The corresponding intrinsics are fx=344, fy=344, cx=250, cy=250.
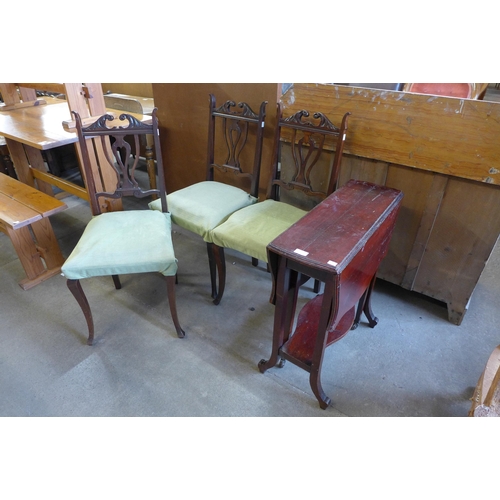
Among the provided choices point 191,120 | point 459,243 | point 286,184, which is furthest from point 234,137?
point 459,243

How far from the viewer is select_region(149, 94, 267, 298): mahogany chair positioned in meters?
1.83

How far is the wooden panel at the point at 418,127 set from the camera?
4.66ft

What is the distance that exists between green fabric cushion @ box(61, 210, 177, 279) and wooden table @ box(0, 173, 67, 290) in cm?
47

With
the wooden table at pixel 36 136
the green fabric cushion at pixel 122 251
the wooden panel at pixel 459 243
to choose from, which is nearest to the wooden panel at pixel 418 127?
the wooden panel at pixel 459 243

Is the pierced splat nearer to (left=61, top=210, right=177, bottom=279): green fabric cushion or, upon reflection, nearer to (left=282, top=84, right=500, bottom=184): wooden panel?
(left=282, top=84, right=500, bottom=184): wooden panel

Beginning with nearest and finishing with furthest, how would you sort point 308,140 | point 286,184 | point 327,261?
point 327,261, point 308,140, point 286,184

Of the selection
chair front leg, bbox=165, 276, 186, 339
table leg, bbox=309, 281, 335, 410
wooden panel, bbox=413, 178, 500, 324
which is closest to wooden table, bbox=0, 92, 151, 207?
chair front leg, bbox=165, 276, 186, 339

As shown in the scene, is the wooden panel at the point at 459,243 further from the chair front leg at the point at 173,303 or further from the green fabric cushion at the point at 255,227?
the chair front leg at the point at 173,303

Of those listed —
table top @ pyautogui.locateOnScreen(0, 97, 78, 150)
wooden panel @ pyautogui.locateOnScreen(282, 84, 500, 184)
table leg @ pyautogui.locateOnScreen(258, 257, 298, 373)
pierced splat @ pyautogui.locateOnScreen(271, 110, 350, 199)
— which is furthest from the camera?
table top @ pyautogui.locateOnScreen(0, 97, 78, 150)

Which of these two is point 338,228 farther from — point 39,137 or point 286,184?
point 39,137

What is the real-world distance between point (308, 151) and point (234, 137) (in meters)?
0.61

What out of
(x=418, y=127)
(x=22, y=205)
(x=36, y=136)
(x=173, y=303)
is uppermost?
(x=418, y=127)

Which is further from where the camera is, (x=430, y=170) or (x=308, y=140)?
(x=308, y=140)

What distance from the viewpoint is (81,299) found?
1609 mm
